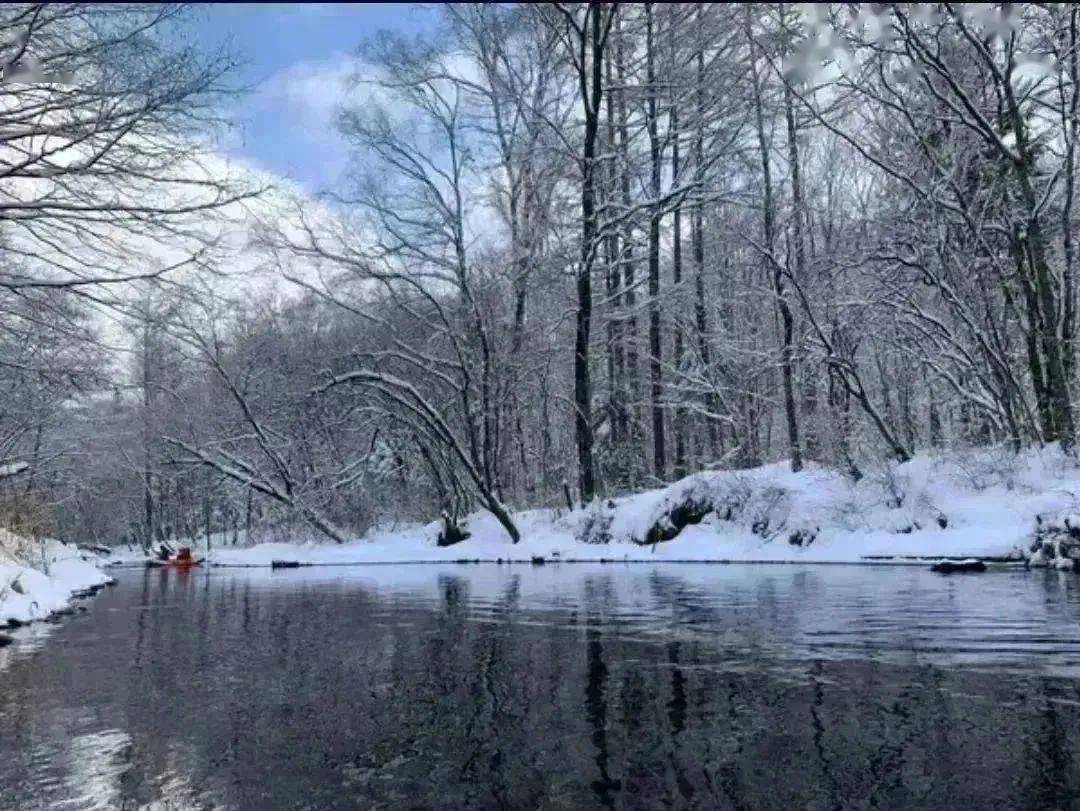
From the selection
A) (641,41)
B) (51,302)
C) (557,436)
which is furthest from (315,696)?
(557,436)

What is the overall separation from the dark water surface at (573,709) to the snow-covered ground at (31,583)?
1.49 metres

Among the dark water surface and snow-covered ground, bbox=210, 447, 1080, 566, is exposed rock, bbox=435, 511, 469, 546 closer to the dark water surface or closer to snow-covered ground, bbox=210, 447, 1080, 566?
snow-covered ground, bbox=210, 447, 1080, 566

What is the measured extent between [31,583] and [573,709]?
12639 millimetres

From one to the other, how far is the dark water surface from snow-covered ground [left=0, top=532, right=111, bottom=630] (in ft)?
4.89

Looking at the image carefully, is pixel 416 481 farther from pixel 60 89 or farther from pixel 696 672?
pixel 696 672

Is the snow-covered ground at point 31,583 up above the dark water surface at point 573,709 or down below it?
above

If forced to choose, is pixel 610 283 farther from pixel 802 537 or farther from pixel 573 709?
pixel 573 709

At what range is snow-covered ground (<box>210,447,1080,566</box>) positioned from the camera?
1548 centimetres

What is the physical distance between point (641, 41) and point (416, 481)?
19.9 m

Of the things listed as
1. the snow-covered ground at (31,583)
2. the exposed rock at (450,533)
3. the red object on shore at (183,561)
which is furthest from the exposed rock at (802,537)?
the red object on shore at (183,561)

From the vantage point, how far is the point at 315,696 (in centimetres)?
609

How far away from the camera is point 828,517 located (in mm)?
19125

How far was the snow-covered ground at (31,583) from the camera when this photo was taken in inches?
470

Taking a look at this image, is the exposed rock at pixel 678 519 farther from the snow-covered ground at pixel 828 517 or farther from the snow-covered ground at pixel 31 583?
the snow-covered ground at pixel 31 583
